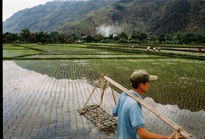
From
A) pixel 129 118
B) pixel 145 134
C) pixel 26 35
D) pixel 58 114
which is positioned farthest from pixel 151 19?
pixel 145 134

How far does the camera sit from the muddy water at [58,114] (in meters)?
3.79

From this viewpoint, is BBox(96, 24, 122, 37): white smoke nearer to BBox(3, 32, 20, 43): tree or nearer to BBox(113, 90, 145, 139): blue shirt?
BBox(3, 32, 20, 43): tree

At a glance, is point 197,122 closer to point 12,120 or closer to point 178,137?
point 178,137

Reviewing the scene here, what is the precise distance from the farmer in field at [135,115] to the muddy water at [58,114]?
186cm

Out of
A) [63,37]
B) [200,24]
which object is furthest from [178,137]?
[200,24]

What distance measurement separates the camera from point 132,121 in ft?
5.75

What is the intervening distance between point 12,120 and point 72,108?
1.52m

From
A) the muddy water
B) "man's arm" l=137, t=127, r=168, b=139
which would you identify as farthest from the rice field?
"man's arm" l=137, t=127, r=168, b=139

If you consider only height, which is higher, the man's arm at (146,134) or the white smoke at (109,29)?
the white smoke at (109,29)

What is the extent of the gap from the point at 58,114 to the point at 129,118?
3194mm

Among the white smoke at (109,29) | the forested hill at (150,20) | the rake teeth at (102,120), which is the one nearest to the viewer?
the rake teeth at (102,120)

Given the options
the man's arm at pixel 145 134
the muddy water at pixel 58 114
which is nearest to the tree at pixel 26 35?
the muddy water at pixel 58 114

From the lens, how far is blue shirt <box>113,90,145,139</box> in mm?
1731

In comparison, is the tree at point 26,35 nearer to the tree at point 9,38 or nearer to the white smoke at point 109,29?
the tree at point 9,38
